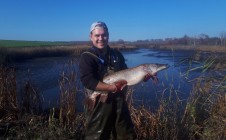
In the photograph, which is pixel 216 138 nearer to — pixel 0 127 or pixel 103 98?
pixel 103 98

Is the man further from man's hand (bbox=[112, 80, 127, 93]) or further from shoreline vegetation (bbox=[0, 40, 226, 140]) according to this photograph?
shoreline vegetation (bbox=[0, 40, 226, 140])

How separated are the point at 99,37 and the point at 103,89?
694 millimetres

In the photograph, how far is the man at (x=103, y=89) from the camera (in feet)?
13.3

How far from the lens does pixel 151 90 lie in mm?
10211

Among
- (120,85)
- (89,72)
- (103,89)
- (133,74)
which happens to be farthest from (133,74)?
(89,72)

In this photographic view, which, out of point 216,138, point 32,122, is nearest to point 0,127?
point 32,122

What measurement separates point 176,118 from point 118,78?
2.20m

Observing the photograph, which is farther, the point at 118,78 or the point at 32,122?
the point at 32,122

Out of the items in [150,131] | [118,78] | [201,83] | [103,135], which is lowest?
[150,131]

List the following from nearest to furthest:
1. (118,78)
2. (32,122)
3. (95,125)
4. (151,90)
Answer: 1. (118,78)
2. (95,125)
3. (32,122)
4. (151,90)

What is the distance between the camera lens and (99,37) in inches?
162

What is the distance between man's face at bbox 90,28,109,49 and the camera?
4.08 metres

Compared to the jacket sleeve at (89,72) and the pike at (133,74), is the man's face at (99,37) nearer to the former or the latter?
the jacket sleeve at (89,72)

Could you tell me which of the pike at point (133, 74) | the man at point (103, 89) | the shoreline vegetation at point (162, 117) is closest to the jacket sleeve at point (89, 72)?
the man at point (103, 89)
